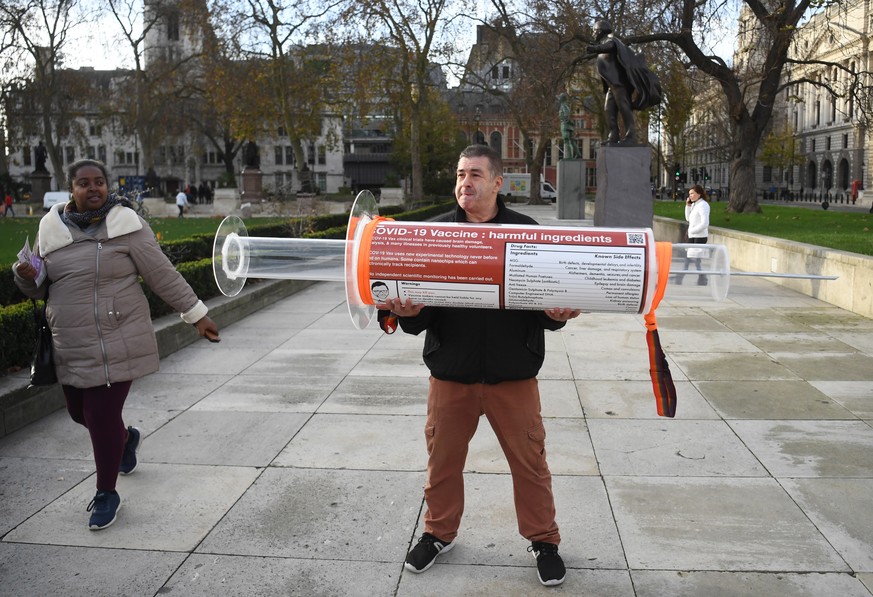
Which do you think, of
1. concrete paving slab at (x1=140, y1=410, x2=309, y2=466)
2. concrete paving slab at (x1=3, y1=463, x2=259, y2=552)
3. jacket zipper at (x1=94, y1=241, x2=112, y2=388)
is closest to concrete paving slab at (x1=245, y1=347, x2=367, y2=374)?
concrete paving slab at (x1=140, y1=410, x2=309, y2=466)

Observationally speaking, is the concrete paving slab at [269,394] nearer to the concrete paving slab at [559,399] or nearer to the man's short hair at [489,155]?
the concrete paving slab at [559,399]

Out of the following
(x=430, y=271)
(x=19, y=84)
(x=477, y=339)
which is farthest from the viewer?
(x=19, y=84)

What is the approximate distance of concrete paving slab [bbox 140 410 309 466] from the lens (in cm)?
512

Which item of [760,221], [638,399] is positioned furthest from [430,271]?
[760,221]

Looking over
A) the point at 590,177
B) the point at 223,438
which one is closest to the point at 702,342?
the point at 223,438

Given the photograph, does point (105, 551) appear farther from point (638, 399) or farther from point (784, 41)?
point (784, 41)

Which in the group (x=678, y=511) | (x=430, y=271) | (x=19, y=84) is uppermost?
(x=19, y=84)

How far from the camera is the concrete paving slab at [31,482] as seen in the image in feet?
14.1

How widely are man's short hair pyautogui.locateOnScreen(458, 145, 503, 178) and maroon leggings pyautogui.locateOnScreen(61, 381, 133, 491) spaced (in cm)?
209

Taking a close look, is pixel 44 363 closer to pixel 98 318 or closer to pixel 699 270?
pixel 98 318

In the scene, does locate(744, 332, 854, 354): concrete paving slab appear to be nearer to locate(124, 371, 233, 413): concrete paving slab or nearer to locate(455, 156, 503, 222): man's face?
locate(124, 371, 233, 413): concrete paving slab

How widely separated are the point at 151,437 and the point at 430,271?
3.29 metres

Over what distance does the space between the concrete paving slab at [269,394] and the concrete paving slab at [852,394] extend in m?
3.90

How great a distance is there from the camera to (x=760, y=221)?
22.4 metres
